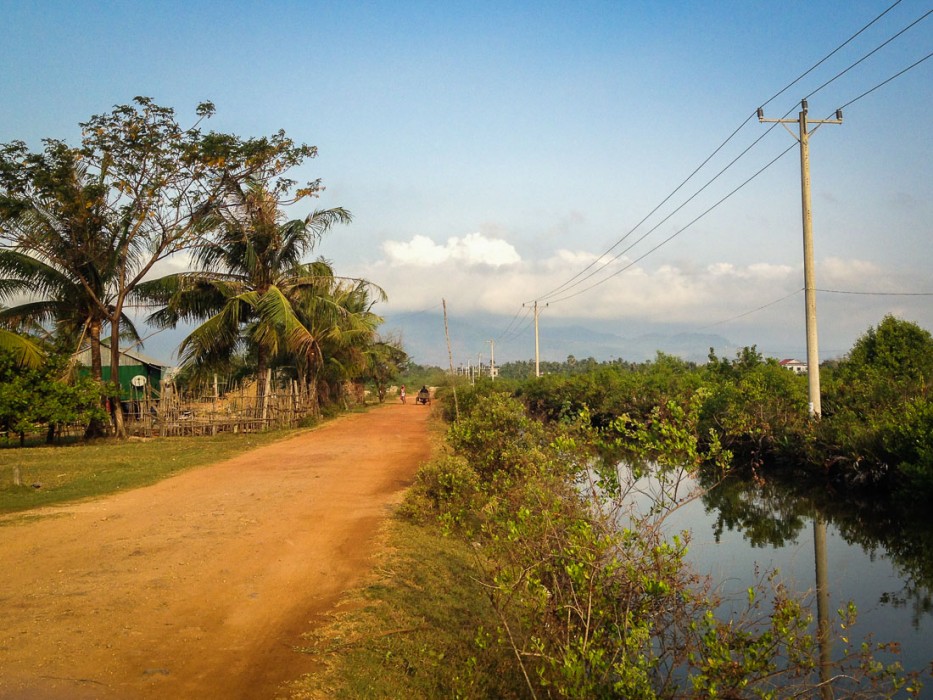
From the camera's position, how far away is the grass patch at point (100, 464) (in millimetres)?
12109

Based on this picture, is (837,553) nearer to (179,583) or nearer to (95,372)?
(179,583)

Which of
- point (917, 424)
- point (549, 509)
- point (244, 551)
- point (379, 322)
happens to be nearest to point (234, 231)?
point (379, 322)

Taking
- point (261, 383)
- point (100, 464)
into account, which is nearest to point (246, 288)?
point (261, 383)

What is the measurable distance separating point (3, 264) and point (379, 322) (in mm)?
17378

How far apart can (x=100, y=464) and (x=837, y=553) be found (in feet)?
46.1

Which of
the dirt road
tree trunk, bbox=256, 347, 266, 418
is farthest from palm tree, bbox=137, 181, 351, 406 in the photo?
the dirt road

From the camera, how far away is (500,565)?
22.9 feet

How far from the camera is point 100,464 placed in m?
15.9

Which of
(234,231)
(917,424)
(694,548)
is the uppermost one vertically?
(234,231)

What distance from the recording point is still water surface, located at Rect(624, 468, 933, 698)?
789 cm

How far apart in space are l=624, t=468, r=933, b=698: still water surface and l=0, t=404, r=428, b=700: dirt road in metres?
4.00

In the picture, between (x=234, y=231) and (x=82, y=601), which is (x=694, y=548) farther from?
(x=234, y=231)

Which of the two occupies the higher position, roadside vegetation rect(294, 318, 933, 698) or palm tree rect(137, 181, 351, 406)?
palm tree rect(137, 181, 351, 406)

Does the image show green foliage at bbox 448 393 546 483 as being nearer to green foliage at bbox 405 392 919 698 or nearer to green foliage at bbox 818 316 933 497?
green foliage at bbox 405 392 919 698
